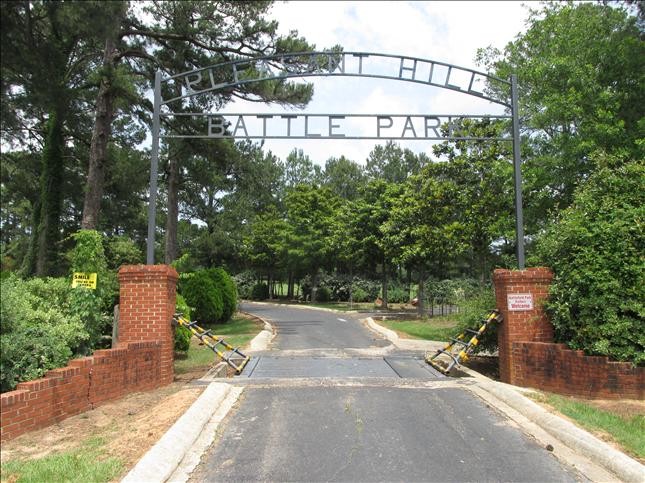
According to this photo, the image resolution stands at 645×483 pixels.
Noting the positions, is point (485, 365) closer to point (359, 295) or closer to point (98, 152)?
point (98, 152)

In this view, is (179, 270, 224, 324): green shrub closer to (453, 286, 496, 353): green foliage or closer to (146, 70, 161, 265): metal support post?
(146, 70, 161, 265): metal support post

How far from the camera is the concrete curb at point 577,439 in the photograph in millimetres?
5082

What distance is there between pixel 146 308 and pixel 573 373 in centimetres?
688

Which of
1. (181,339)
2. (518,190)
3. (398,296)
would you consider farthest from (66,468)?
(398,296)

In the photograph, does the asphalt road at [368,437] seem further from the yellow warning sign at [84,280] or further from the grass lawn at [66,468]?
the yellow warning sign at [84,280]

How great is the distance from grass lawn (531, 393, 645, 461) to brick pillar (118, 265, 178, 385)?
5.82 meters

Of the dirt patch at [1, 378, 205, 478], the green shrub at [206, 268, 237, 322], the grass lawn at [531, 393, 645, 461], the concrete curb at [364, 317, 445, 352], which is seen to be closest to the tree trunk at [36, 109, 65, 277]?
the green shrub at [206, 268, 237, 322]

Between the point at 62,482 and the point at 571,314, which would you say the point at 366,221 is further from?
the point at 62,482

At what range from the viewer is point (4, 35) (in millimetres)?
4973

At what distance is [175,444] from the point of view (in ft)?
18.2

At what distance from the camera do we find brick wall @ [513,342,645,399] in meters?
7.99

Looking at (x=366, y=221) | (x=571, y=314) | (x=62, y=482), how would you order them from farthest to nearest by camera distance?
(x=366, y=221) → (x=571, y=314) → (x=62, y=482)

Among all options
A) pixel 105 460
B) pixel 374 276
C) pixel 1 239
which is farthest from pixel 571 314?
pixel 1 239

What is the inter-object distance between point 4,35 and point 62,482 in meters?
3.92
